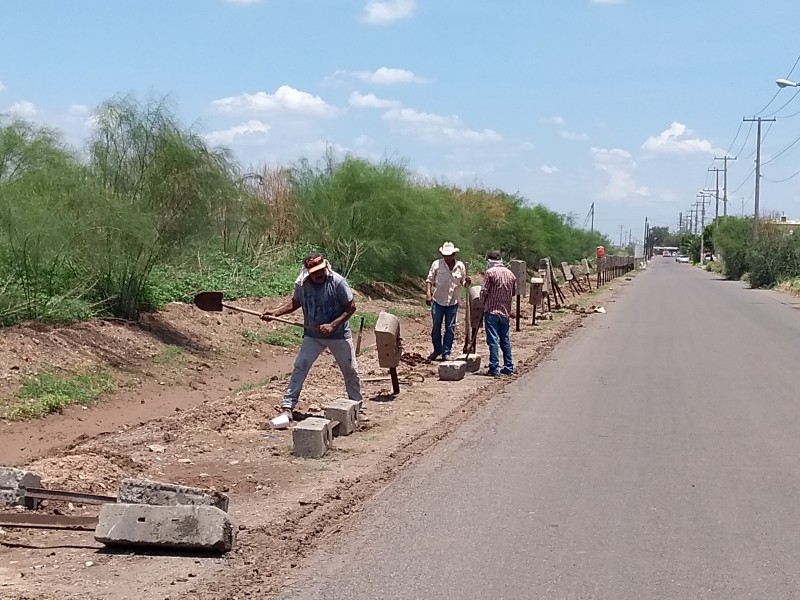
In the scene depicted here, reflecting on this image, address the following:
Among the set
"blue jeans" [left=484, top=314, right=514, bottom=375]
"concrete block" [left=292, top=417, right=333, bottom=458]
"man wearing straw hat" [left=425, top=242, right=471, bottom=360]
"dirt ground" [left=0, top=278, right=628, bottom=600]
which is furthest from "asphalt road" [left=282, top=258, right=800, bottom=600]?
"man wearing straw hat" [left=425, top=242, right=471, bottom=360]

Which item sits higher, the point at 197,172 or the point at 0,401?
the point at 197,172

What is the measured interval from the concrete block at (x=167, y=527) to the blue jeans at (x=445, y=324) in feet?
32.1

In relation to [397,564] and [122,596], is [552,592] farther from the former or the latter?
[122,596]

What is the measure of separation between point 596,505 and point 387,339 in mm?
4896

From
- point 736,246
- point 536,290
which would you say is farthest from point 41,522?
point 736,246

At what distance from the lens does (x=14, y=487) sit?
6.88 meters

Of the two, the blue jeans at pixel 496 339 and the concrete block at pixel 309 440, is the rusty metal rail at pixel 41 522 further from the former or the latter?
the blue jeans at pixel 496 339

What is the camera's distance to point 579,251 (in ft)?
270

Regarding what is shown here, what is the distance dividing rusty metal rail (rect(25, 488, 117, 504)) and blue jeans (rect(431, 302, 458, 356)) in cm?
917

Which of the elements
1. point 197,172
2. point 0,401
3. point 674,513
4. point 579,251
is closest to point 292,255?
point 197,172

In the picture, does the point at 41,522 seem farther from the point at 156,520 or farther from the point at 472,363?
the point at 472,363

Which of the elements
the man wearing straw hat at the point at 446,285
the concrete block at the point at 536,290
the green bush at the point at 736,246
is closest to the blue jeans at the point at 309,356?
the man wearing straw hat at the point at 446,285

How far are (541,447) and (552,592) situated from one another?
4.00 metres

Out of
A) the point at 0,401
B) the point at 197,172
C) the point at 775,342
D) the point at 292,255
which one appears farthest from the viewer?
the point at 292,255
